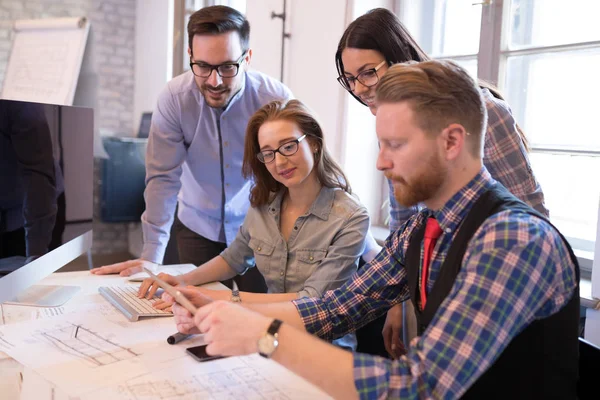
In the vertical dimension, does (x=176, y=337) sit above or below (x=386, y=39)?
below

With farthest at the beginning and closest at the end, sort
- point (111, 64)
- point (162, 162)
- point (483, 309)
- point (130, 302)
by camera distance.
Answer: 1. point (111, 64)
2. point (162, 162)
3. point (130, 302)
4. point (483, 309)

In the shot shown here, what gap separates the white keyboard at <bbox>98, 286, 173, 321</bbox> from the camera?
1.52 m

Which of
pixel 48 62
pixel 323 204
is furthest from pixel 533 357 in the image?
pixel 48 62

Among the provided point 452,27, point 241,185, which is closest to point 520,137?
point 241,185

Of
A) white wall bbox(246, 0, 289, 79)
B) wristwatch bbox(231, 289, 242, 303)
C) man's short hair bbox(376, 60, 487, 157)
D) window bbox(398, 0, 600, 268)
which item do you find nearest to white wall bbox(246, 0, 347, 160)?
white wall bbox(246, 0, 289, 79)

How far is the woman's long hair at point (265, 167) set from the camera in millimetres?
1840

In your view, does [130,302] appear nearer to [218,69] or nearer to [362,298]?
[362,298]

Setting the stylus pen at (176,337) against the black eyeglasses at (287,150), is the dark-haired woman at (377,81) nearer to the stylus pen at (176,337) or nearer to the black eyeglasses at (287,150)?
the black eyeglasses at (287,150)

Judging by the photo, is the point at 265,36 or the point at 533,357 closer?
the point at 533,357

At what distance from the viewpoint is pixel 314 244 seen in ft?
5.78

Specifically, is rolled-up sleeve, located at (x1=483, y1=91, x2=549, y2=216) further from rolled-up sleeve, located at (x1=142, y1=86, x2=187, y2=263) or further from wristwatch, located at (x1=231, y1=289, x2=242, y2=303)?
rolled-up sleeve, located at (x1=142, y1=86, x2=187, y2=263)

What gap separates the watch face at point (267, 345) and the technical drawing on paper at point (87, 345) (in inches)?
15.7

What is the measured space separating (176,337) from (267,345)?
0.43m

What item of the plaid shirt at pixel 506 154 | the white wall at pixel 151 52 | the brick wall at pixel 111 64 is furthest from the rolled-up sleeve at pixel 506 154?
the brick wall at pixel 111 64
